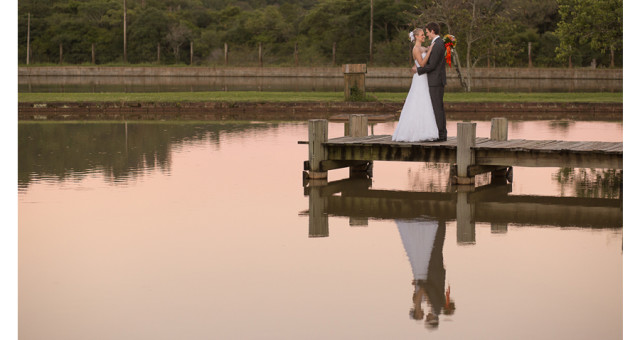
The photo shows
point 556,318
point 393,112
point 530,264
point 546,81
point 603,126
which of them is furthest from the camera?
point 546,81

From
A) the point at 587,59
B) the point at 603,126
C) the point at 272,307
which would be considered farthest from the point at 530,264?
the point at 587,59

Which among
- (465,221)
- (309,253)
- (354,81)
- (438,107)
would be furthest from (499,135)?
(354,81)

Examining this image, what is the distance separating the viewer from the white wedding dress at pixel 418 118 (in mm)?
13484

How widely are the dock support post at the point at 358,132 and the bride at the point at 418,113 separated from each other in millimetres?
728

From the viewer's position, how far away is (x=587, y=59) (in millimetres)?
54500

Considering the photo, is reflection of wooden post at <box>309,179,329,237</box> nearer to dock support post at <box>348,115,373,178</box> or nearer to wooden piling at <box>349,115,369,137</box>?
dock support post at <box>348,115,373,178</box>

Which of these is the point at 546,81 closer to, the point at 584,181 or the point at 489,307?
the point at 584,181

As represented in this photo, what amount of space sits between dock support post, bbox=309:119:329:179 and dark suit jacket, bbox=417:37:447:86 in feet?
5.16

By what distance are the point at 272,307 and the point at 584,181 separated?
798 cm

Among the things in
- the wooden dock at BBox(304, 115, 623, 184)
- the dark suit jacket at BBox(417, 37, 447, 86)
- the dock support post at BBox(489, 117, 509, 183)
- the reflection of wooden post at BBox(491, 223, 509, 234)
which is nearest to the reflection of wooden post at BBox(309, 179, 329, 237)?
the wooden dock at BBox(304, 115, 623, 184)

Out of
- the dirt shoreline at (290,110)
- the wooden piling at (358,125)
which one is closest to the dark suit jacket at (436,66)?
the wooden piling at (358,125)

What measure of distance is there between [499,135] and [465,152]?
3.80ft

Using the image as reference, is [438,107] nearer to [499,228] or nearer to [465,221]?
[465,221]

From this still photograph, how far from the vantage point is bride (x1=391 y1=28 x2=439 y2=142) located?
13.5 meters
